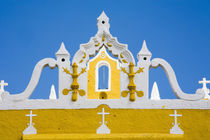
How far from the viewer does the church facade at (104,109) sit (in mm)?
9672

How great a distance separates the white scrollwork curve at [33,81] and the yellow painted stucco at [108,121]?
13.0 inches

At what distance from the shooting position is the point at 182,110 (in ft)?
32.1

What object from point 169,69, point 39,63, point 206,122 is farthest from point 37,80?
point 206,122

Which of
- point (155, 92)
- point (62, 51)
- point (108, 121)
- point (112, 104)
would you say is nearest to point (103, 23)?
point (62, 51)

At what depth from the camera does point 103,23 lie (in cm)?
1039

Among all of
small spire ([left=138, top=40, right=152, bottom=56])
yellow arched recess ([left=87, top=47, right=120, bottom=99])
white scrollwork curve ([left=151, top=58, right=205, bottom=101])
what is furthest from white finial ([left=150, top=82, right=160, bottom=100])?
small spire ([left=138, top=40, right=152, bottom=56])

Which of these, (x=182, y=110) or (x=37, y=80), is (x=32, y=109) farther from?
(x=182, y=110)

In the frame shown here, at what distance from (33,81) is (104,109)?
184 cm

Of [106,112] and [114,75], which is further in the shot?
[114,75]

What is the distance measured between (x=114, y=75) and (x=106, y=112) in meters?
4.45

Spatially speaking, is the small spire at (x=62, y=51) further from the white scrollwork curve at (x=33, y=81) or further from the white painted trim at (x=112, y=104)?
the white painted trim at (x=112, y=104)

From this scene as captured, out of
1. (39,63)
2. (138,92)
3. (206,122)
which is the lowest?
(206,122)

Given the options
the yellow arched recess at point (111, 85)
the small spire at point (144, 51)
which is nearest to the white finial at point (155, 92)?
the yellow arched recess at point (111, 85)

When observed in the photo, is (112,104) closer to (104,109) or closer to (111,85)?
(104,109)
